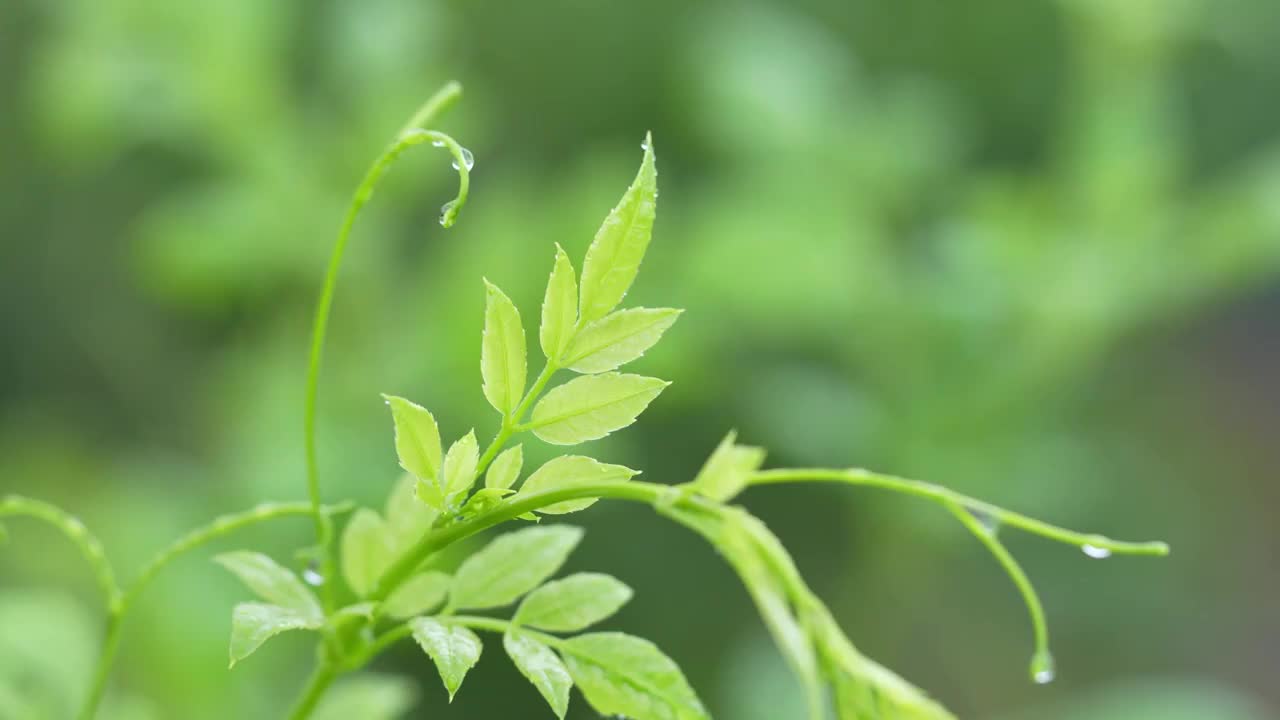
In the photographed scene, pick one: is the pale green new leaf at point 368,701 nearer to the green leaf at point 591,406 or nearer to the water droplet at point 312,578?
the water droplet at point 312,578

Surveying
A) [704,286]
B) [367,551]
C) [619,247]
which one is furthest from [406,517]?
[704,286]

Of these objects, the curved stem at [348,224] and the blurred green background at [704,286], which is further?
the blurred green background at [704,286]

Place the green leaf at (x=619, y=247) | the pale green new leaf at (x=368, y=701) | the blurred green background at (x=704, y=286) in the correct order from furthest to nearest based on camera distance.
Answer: the blurred green background at (x=704, y=286), the pale green new leaf at (x=368, y=701), the green leaf at (x=619, y=247)

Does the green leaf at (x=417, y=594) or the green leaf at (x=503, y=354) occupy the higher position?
the green leaf at (x=503, y=354)

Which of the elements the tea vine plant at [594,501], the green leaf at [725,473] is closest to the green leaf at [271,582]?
the tea vine plant at [594,501]

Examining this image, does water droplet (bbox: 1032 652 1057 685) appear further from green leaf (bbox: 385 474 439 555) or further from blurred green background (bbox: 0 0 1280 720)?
blurred green background (bbox: 0 0 1280 720)

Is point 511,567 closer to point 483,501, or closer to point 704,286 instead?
point 483,501

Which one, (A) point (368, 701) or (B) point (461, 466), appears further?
(A) point (368, 701)
